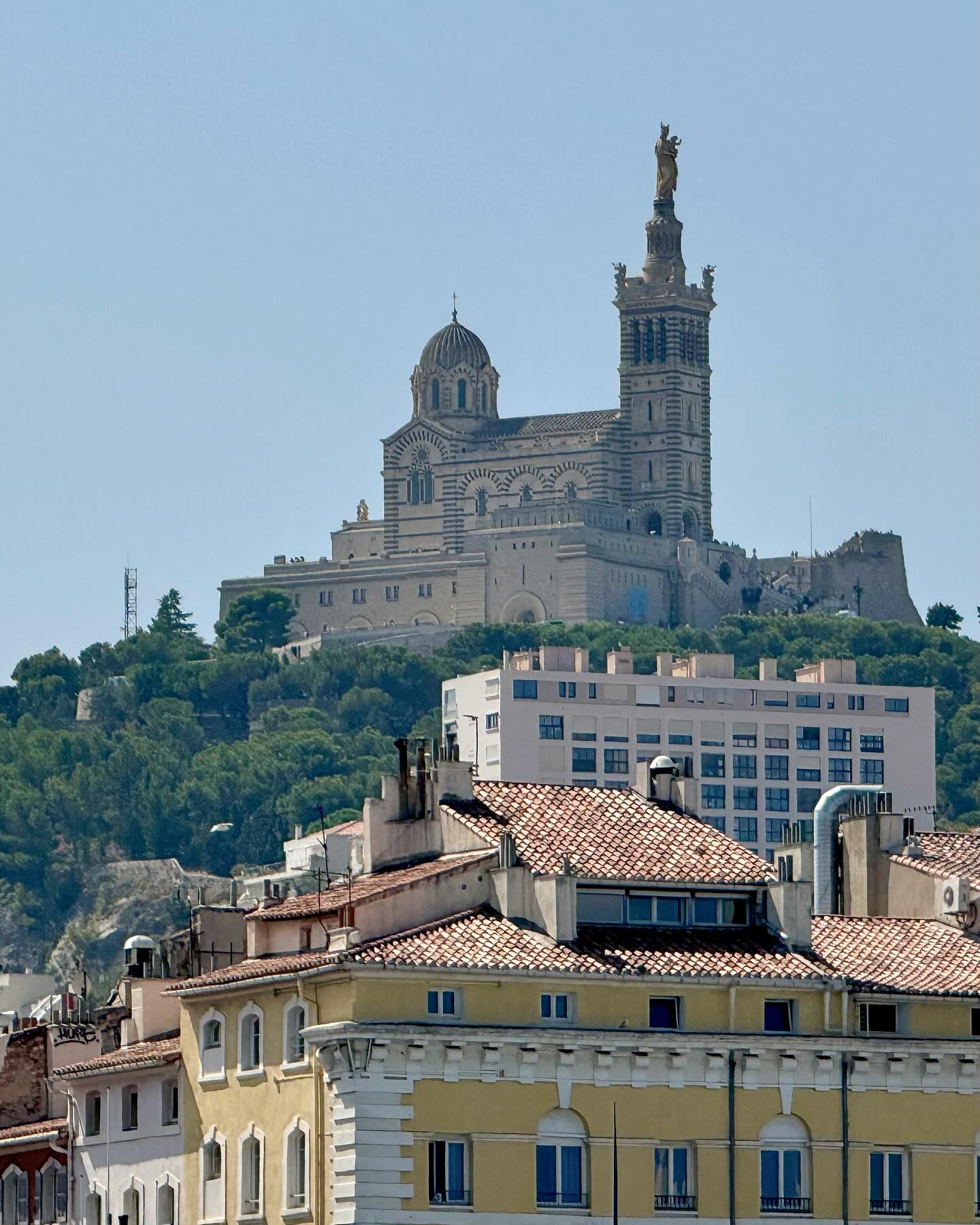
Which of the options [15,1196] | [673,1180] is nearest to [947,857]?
[673,1180]

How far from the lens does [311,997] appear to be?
64062 millimetres

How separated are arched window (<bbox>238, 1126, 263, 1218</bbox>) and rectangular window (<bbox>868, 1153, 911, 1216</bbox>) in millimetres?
8837

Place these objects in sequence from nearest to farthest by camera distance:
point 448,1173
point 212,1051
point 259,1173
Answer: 1. point 448,1173
2. point 259,1173
3. point 212,1051

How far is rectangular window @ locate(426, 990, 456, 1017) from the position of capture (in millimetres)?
63312

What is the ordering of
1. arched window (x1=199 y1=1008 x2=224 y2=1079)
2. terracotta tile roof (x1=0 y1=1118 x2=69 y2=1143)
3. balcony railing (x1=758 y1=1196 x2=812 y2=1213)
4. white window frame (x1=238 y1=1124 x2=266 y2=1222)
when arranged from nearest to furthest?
white window frame (x1=238 y1=1124 x2=266 y2=1222)
balcony railing (x1=758 y1=1196 x2=812 y2=1213)
arched window (x1=199 y1=1008 x2=224 y2=1079)
terracotta tile roof (x1=0 y1=1118 x2=69 y2=1143)

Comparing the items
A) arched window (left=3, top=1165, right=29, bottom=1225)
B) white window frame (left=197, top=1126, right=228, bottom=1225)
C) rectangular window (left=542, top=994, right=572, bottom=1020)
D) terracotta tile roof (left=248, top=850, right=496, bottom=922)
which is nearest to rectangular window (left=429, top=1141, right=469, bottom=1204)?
rectangular window (left=542, top=994, right=572, bottom=1020)

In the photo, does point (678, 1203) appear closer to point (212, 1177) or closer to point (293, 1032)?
point (293, 1032)

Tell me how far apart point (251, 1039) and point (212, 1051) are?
52.1 inches

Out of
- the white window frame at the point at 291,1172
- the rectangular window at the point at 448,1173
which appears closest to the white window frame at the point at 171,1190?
the white window frame at the point at 291,1172

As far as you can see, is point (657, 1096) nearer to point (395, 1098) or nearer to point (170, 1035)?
point (395, 1098)

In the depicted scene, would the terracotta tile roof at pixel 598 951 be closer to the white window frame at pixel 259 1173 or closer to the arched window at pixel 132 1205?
the white window frame at pixel 259 1173

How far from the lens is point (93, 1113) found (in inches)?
2820

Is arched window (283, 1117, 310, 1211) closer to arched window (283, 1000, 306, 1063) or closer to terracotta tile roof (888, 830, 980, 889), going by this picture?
arched window (283, 1000, 306, 1063)

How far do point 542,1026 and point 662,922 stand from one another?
12.9ft
